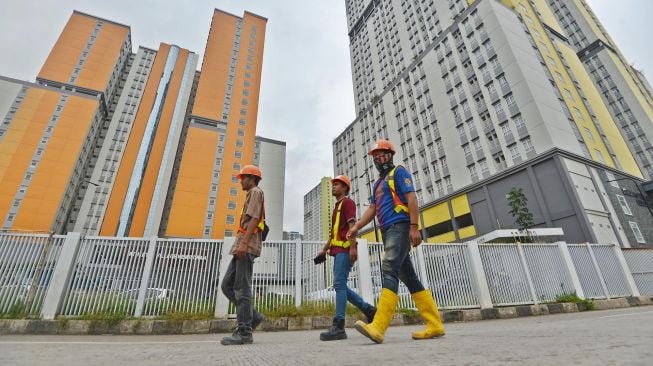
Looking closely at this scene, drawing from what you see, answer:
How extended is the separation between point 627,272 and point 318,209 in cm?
9835

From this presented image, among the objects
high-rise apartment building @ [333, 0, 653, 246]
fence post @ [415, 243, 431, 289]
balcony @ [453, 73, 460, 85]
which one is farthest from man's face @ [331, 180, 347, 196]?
balcony @ [453, 73, 460, 85]

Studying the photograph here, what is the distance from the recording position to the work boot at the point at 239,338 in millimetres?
2814

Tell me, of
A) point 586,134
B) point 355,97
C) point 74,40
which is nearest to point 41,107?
point 74,40

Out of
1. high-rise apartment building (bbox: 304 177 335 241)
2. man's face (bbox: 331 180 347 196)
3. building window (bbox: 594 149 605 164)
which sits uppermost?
high-rise apartment building (bbox: 304 177 335 241)

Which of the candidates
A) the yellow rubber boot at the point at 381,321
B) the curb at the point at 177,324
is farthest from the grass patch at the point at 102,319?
the yellow rubber boot at the point at 381,321

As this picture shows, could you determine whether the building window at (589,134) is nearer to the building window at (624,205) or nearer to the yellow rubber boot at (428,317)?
the building window at (624,205)

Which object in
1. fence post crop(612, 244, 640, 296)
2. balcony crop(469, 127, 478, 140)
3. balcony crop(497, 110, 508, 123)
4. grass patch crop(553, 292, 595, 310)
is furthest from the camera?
balcony crop(469, 127, 478, 140)

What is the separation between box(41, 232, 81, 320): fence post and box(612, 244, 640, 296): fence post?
14453 millimetres

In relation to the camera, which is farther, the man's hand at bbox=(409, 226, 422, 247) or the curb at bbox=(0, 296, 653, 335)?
the curb at bbox=(0, 296, 653, 335)

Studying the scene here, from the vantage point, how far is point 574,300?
734cm

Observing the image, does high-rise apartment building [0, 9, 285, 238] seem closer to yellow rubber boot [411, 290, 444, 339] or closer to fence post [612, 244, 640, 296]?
fence post [612, 244, 640, 296]

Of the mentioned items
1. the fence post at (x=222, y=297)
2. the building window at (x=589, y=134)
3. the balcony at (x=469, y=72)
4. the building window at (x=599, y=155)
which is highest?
the balcony at (x=469, y=72)

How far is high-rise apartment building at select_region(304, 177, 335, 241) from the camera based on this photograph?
9969cm

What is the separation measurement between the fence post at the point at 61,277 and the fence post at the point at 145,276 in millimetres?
1302
